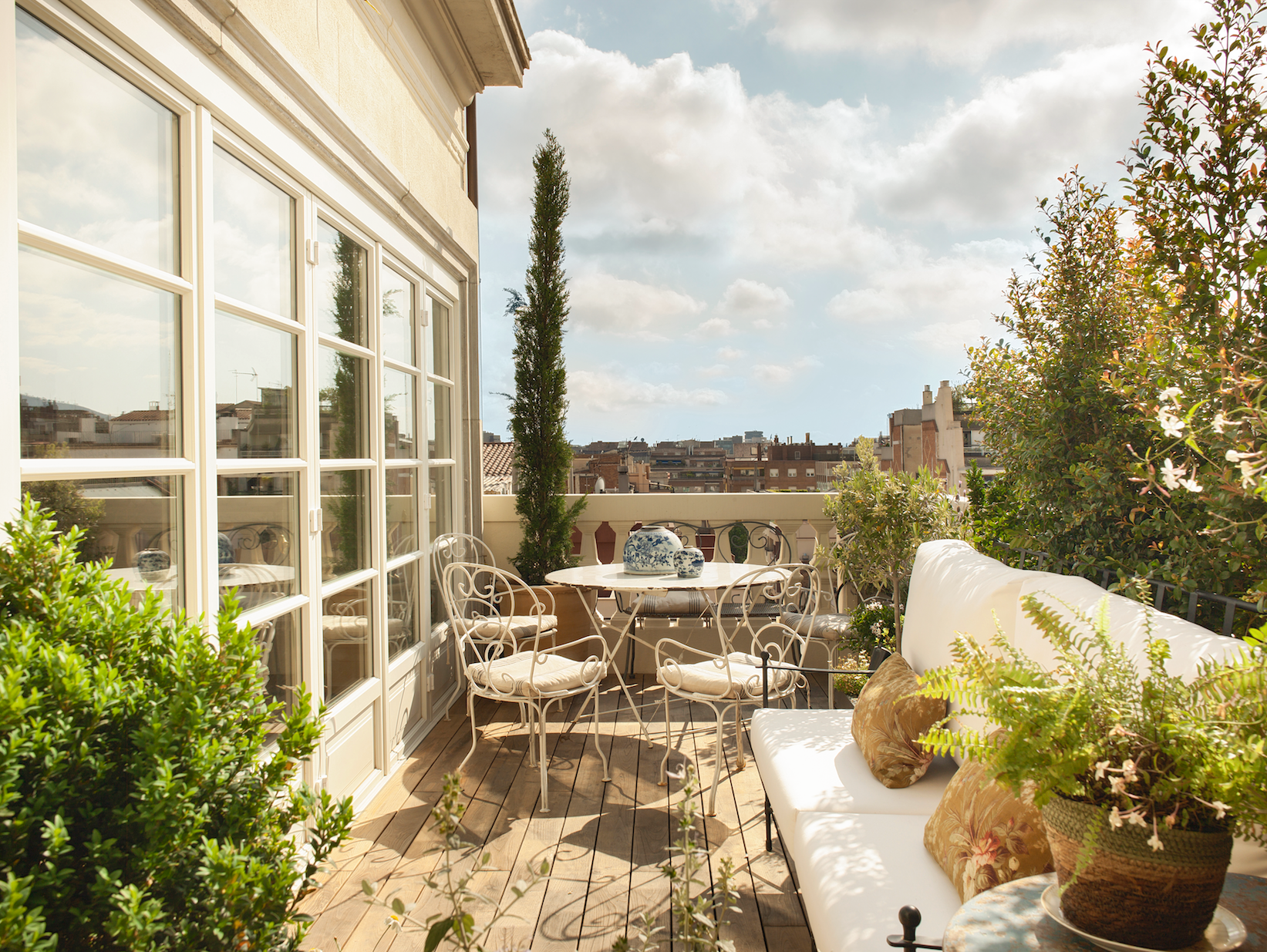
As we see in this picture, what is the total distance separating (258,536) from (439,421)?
1939 millimetres

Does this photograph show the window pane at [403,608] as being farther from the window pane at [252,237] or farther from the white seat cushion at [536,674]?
the window pane at [252,237]

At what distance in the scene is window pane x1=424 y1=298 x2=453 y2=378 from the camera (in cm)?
396

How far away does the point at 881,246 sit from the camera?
116 feet

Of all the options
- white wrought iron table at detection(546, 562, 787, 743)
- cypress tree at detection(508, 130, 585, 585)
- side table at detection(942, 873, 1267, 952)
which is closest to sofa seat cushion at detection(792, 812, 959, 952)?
side table at detection(942, 873, 1267, 952)

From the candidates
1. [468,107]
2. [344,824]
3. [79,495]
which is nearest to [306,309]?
[79,495]

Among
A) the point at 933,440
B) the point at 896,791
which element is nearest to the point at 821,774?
the point at 896,791

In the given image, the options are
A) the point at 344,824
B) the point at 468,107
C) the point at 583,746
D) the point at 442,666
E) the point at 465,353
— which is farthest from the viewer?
the point at 468,107

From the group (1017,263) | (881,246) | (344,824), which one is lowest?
(344,824)

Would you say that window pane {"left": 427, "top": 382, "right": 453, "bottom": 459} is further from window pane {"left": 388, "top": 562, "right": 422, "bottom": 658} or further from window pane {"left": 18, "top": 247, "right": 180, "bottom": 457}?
window pane {"left": 18, "top": 247, "right": 180, "bottom": 457}

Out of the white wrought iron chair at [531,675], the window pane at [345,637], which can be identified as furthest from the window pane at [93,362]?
the white wrought iron chair at [531,675]

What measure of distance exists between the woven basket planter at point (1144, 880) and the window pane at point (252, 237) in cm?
218

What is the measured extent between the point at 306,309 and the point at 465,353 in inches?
77.8

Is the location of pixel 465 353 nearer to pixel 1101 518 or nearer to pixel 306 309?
pixel 306 309

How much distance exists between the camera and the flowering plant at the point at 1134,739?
79cm
